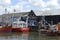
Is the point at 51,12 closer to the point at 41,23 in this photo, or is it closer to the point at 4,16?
the point at 41,23

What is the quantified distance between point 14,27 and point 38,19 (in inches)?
276

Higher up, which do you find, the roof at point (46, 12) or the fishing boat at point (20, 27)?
the roof at point (46, 12)

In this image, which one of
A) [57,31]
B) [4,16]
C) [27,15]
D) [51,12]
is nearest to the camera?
[57,31]

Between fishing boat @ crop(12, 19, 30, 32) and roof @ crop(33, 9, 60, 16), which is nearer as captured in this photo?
fishing boat @ crop(12, 19, 30, 32)

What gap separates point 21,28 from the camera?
52312 millimetres

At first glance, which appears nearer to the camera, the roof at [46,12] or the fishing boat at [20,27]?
the fishing boat at [20,27]

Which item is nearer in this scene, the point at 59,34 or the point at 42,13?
the point at 59,34

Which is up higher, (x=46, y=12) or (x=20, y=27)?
(x=46, y=12)

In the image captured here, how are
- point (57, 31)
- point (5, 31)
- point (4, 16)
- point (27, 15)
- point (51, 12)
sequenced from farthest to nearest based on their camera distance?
point (4, 16), point (27, 15), point (51, 12), point (5, 31), point (57, 31)

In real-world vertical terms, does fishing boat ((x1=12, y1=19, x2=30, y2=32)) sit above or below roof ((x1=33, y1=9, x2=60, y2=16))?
below

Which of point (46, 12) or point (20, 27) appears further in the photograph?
point (46, 12)

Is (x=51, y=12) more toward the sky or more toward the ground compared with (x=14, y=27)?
more toward the sky

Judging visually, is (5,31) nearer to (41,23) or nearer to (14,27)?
(14,27)

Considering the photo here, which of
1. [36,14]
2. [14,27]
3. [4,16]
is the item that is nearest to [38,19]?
[36,14]
